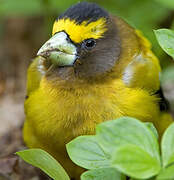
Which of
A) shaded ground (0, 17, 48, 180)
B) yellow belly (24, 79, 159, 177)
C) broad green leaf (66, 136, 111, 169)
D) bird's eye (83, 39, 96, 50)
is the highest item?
bird's eye (83, 39, 96, 50)

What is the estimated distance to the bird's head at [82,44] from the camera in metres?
3.06

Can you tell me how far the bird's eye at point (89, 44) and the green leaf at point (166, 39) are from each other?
0.95m

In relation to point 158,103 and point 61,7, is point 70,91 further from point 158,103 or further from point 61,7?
point 61,7

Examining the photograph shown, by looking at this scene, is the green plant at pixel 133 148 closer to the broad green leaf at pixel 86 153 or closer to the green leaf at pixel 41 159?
the broad green leaf at pixel 86 153

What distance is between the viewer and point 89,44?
10.6 feet

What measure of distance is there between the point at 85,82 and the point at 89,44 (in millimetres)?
266

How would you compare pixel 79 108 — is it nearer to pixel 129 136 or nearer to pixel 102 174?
pixel 102 174

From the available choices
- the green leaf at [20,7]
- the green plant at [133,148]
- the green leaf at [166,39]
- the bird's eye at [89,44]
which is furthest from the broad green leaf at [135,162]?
the green leaf at [20,7]

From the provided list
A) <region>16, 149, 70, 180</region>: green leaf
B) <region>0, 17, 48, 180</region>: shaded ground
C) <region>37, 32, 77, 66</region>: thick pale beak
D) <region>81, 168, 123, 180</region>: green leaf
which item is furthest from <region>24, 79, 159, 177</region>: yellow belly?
<region>81, 168, 123, 180</region>: green leaf

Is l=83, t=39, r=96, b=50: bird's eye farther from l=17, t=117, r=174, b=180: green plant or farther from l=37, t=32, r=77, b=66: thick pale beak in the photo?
l=17, t=117, r=174, b=180: green plant

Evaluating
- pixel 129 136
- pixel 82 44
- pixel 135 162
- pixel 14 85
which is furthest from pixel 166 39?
pixel 14 85

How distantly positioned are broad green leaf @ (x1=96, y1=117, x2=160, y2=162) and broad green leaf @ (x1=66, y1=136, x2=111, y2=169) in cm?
23

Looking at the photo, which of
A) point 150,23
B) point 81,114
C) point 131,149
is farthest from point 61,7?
point 131,149

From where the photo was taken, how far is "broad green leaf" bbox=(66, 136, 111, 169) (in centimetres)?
215
